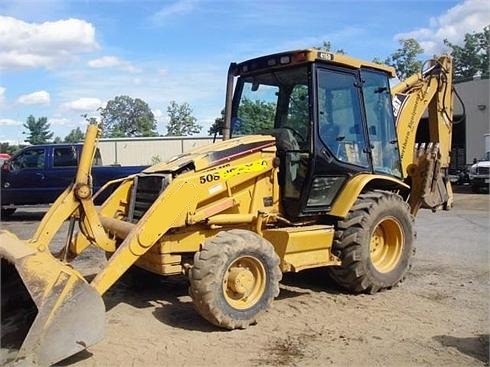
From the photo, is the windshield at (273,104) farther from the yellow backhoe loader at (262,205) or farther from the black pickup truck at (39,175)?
the black pickup truck at (39,175)

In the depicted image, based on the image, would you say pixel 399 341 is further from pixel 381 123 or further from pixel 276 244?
pixel 381 123

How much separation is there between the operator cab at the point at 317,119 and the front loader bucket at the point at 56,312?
2.85 metres

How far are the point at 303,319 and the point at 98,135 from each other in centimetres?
276

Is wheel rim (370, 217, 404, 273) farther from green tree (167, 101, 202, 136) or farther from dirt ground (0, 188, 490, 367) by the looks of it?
green tree (167, 101, 202, 136)

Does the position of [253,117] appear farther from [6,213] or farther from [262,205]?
[6,213]

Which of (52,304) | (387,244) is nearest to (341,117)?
(387,244)

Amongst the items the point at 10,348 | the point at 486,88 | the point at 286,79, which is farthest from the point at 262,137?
the point at 486,88

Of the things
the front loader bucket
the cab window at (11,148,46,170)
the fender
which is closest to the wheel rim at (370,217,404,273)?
the fender

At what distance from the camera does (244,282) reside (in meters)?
5.91

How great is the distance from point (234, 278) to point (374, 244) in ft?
8.11

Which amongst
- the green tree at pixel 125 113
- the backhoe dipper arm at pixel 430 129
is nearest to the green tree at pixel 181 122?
the green tree at pixel 125 113

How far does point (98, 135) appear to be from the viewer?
607cm

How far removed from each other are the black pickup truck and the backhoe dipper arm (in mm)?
8463

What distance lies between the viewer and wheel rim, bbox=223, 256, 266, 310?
5.83m
